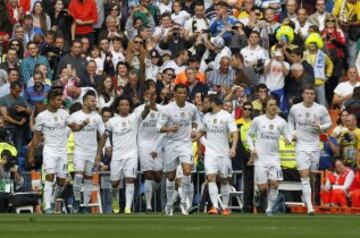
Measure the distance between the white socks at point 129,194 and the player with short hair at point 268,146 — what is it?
8.57 feet

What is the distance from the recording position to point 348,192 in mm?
31438

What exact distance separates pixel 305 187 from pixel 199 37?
817cm

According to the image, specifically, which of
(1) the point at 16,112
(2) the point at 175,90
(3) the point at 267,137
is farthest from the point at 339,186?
(1) the point at 16,112

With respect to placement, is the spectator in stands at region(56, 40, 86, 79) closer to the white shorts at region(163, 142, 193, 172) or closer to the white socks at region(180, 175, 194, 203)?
the white shorts at region(163, 142, 193, 172)

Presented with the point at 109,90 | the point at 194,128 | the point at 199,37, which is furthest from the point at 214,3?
the point at 194,128

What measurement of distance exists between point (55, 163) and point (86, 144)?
1184 millimetres

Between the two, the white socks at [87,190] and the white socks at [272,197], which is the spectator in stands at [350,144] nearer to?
the white socks at [272,197]

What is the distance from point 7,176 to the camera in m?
31.2

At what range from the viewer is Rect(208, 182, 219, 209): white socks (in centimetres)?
3066

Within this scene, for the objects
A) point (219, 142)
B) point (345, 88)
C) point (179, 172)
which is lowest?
point (179, 172)

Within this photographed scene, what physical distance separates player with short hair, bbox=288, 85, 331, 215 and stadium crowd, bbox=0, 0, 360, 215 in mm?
28

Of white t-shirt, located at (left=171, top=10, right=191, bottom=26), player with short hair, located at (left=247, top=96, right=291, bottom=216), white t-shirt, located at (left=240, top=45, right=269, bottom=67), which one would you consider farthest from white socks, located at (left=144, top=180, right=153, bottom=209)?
white t-shirt, located at (left=171, top=10, right=191, bottom=26)

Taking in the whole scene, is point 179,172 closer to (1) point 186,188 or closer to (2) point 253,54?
(1) point 186,188

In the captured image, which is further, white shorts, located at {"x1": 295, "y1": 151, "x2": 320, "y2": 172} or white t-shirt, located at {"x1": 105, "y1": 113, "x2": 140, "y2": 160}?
white t-shirt, located at {"x1": 105, "y1": 113, "x2": 140, "y2": 160}
